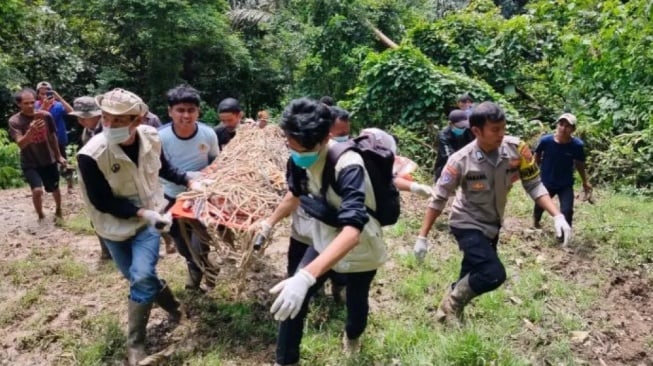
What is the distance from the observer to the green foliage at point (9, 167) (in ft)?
31.8

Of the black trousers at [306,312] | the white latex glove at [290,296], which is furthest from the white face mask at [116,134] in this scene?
the white latex glove at [290,296]

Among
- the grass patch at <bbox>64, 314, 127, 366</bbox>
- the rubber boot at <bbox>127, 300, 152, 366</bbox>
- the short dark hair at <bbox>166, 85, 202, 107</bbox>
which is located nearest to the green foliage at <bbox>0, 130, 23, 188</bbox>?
the grass patch at <bbox>64, 314, 127, 366</bbox>

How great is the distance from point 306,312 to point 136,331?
1.06 meters

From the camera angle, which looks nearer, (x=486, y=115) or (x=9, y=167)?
(x=486, y=115)

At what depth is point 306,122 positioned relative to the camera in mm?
2365

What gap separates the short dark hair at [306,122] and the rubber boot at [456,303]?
1.53 meters

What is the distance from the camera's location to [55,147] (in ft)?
20.5

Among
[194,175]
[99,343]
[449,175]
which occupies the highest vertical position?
[449,175]

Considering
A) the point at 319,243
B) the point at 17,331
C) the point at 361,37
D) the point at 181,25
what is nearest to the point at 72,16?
the point at 181,25

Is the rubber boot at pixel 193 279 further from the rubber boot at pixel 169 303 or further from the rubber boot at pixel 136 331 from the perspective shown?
the rubber boot at pixel 136 331

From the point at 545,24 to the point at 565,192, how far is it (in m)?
6.37

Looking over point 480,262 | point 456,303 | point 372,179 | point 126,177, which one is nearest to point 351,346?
point 456,303

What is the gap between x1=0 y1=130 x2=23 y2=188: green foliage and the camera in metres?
9.68

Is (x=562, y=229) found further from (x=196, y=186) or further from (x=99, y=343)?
(x=99, y=343)
